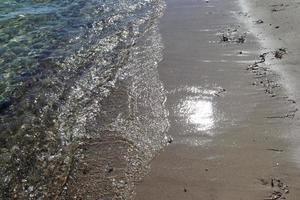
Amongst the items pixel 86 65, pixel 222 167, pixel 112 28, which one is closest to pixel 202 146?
pixel 222 167

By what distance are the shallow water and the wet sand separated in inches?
19.4

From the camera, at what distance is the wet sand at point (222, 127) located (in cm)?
647

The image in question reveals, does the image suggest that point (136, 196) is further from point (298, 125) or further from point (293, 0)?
point (293, 0)

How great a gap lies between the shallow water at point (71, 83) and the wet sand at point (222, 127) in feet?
1.61

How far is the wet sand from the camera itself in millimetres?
6469

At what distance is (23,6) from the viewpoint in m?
14.6

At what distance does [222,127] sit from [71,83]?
4015mm

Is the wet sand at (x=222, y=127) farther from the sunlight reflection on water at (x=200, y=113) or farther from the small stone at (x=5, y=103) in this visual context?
the small stone at (x=5, y=103)

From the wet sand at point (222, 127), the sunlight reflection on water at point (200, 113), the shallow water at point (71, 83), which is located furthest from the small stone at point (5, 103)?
the sunlight reflection on water at point (200, 113)

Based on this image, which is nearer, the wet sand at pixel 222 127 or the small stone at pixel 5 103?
the wet sand at pixel 222 127

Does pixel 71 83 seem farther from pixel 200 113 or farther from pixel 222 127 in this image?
pixel 222 127

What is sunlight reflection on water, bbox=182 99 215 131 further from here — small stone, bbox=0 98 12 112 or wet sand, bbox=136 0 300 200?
small stone, bbox=0 98 12 112

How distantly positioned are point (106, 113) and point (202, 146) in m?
2.36

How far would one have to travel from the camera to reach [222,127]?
7.77 meters
